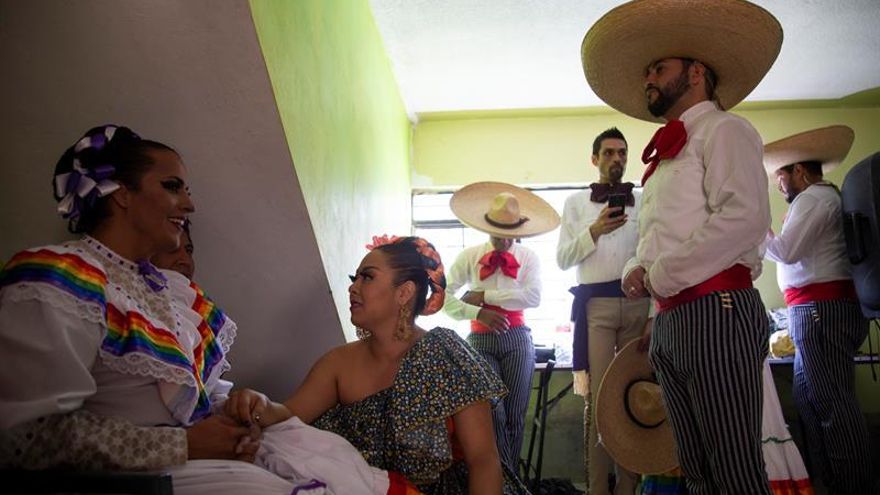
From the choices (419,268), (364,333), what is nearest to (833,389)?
(419,268)

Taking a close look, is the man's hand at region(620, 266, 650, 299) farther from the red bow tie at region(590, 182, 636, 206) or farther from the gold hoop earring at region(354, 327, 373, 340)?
the red bow tie at region(590, 182, 636, 206)

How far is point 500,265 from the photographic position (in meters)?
3.81

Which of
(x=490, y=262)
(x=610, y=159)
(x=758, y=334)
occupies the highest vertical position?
(x=610, y=159)

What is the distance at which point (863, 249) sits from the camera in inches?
111

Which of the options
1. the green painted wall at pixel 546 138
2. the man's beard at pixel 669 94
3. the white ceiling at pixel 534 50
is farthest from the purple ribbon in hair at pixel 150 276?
the green painted wall at pixel 546 138

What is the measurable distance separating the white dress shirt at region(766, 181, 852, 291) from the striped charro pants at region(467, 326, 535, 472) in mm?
1312

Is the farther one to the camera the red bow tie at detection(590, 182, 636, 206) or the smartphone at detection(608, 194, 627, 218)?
the red bow tie at detection(590, 182, 636, 206)

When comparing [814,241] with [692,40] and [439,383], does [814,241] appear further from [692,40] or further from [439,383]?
[439,383]

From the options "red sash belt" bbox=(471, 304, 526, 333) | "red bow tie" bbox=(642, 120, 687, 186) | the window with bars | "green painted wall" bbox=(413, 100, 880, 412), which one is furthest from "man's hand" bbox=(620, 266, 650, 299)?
"green painted wall" bbox=(413, 100, 880, 412)

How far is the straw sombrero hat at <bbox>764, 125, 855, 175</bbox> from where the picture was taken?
340cm

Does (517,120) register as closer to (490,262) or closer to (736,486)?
(490,262)

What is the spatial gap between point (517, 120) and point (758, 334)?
4.05m

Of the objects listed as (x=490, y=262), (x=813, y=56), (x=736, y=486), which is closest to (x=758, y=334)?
(x=736, y=486)

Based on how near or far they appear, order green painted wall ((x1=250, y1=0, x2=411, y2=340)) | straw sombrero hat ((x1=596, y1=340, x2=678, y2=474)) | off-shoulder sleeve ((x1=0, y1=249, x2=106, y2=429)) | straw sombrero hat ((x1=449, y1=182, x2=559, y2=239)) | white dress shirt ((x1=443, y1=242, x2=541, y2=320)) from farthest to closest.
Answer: straw sombrero hat ((x1=449, y1=182, x2=559, y2=239))
white dress shirt ((x1=443, y1=242, x2=541, y2=320))
straw sombrero hat ((x1=596, y1=340, x2=678, y2=474))
green painted wall ((x1=250, y1=0, x2=411, y2=340))
off-shoulder sleeve ((x1=0, y1=249, x2=106, y2=429))
